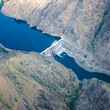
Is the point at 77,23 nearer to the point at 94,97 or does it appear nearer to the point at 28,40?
the point at 28,40

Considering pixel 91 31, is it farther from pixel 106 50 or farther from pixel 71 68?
pixel 71 68

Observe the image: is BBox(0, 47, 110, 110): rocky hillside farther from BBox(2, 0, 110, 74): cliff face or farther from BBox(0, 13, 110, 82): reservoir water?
BBox(2, 0, 110, 74): cliff face

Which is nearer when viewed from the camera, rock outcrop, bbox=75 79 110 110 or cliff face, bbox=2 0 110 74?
Answer: rock outcrop, bbox=75 79 110 110

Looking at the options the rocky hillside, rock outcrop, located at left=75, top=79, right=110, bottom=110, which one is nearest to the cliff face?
the rocky hillside

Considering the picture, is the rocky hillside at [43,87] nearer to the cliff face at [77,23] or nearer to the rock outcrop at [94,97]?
the rock outcrop at [94,97]

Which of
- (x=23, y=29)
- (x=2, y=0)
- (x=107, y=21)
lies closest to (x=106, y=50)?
(x=107, y=21)
